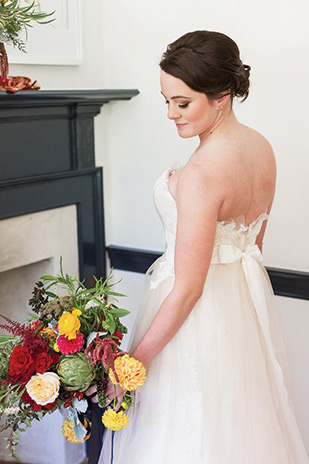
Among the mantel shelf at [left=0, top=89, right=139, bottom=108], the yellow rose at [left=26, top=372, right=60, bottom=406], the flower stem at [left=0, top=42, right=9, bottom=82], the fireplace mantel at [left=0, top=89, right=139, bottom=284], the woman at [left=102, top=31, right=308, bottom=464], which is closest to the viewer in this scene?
the yellow rose at [left=26, top=372, right=60, bottom=406]

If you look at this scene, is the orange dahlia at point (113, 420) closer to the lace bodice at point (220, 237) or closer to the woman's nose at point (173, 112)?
the lace bodice at point (220, 237)

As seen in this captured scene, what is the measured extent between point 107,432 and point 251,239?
0.82 meters

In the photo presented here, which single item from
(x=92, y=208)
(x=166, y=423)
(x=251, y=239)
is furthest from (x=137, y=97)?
(x=166, y=423)

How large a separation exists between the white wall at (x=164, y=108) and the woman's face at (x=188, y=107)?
0.86 m

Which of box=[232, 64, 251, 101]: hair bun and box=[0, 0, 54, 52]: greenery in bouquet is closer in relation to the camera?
box=[232, 64, 251, 101]: hair bun

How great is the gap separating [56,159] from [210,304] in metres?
1.19

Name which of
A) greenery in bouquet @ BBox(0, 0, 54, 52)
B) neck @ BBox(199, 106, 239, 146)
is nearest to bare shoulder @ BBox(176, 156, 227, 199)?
neck @ BBox(199, 106, 239, 146)

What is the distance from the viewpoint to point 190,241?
68.5 inches

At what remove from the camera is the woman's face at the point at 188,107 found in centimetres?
179

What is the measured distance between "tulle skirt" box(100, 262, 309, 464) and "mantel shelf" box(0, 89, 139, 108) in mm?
968

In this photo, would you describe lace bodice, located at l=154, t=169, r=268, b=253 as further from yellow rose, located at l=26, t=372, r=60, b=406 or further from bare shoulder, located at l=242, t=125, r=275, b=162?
yellow rose, located at l=26, t=372, r=60, b=406

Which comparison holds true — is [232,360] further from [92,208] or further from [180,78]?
[92,208]

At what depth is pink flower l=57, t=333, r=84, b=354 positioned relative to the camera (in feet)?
5.61

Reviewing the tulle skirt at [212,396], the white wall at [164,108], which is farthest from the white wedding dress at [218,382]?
the white wall at [164,108]
